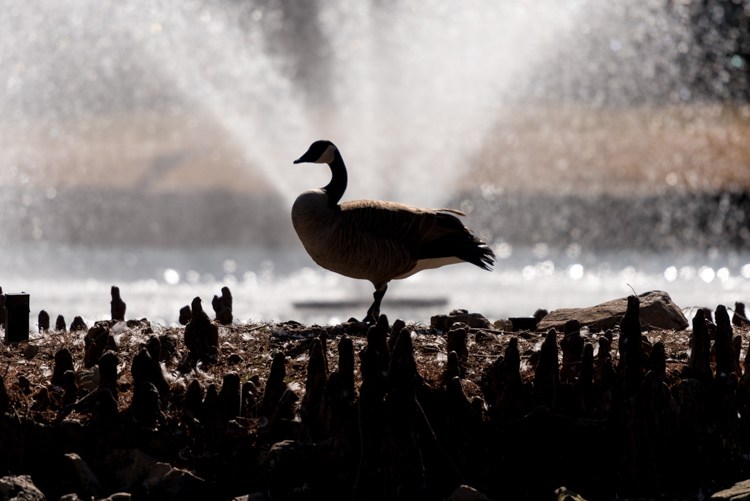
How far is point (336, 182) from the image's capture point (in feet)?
42.9

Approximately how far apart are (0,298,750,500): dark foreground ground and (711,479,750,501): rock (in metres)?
0.24

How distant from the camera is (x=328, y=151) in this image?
1331 centimetres

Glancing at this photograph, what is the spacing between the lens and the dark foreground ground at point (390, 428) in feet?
25.2

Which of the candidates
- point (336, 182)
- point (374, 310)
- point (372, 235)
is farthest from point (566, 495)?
point (336, 182)

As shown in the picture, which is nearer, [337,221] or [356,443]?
[356,443]

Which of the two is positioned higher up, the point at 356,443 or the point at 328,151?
the point at 328,151

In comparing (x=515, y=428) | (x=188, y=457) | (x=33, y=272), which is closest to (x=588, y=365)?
(x=515, y=428)

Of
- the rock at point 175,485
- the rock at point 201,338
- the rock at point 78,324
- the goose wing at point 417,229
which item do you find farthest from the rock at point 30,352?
the goose wing at point 417,229

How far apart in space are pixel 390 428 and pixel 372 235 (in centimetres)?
495

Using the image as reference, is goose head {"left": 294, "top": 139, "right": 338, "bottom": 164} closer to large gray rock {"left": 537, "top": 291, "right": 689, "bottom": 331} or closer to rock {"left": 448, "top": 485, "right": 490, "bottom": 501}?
large gray rock {"left": 537, "top": 291, "right": 689, "bottom": 331}

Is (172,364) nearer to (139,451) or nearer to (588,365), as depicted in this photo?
(139,451)

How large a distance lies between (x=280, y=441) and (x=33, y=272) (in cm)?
4868

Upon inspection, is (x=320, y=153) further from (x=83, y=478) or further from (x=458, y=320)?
(x=83, y=478)

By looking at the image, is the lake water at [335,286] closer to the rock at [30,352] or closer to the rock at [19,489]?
the rock at [30,352]
